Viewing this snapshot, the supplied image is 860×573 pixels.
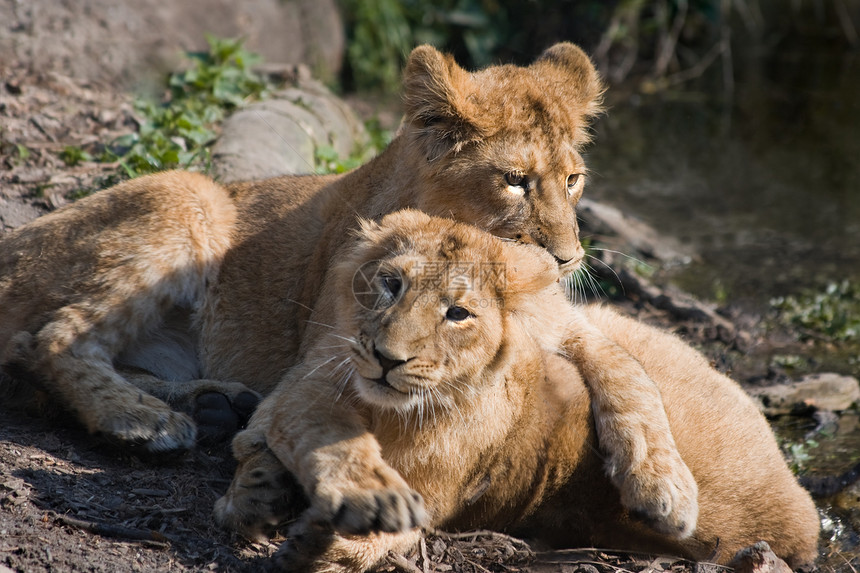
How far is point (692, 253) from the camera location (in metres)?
8.18

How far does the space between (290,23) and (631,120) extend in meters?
4.40

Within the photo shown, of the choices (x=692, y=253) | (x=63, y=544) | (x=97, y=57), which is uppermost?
(x=692, y=253)

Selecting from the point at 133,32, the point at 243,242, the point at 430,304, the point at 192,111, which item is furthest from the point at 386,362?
the point at 133,32

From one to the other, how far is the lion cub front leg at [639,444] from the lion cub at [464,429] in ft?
0.12

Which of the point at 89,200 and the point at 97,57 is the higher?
the point at 97,57

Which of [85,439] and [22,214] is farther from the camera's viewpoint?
[22,214]

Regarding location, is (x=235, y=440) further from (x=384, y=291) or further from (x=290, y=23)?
(x=290, y=23)

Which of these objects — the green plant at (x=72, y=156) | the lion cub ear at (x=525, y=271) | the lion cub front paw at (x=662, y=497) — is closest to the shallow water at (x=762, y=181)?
the lion cub front paw at (x=662, y=497)

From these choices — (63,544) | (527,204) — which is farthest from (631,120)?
(63,544)

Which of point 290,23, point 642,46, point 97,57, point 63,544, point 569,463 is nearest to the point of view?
point 63,544

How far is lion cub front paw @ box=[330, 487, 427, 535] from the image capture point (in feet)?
10.3

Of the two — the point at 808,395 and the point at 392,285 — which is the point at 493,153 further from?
the point at 808,395

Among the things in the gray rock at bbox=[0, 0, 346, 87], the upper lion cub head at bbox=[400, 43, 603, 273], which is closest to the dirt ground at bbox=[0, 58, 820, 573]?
the upper lion cub head at bbox=[400, 43, 603, 273]

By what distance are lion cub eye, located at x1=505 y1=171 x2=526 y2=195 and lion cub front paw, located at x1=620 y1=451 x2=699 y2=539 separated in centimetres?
136
